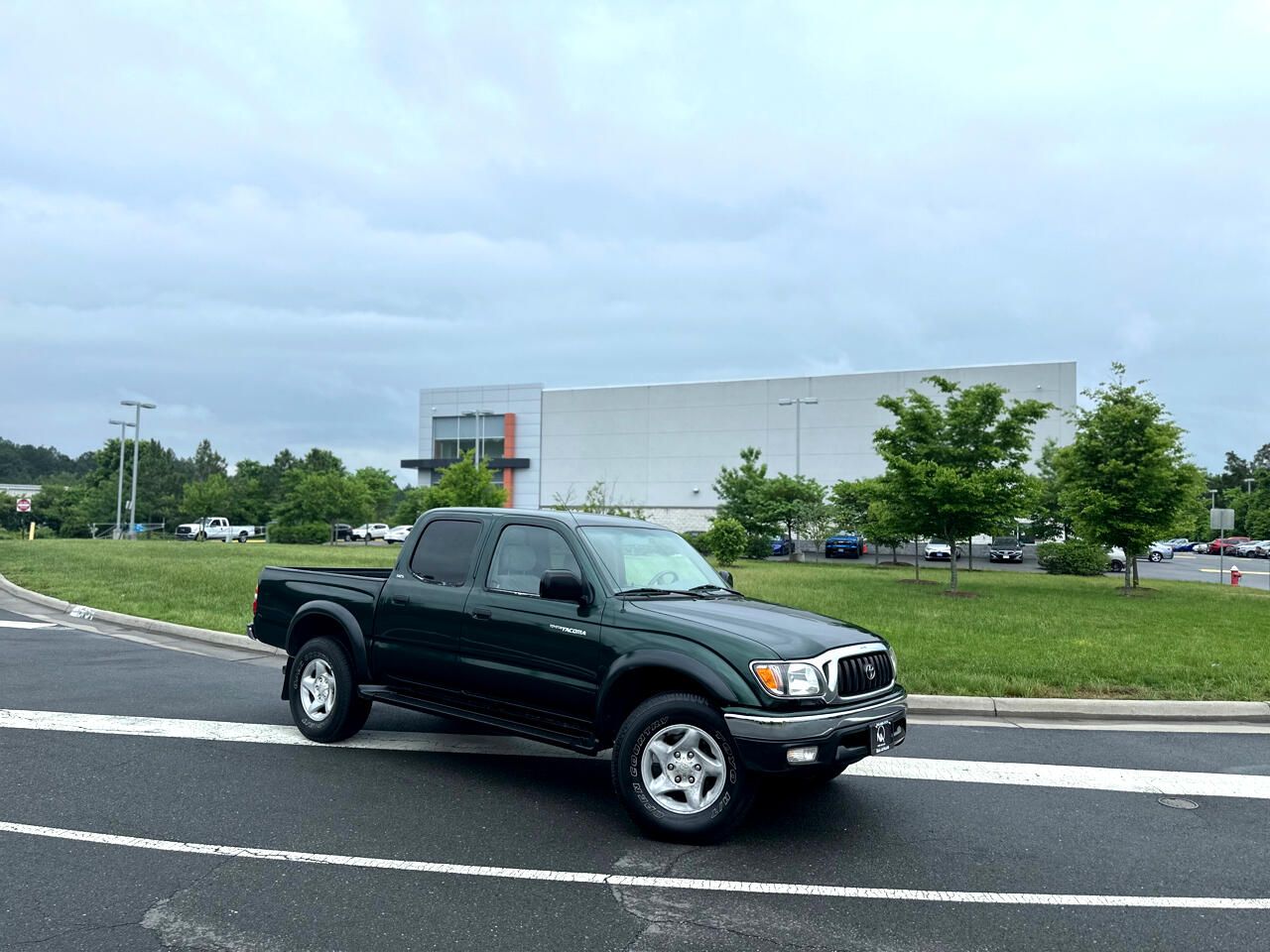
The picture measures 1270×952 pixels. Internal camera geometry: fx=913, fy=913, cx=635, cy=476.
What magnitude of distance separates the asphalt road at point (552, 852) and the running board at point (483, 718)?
1.32ft

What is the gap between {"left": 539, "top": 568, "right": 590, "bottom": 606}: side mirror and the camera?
5.31 m

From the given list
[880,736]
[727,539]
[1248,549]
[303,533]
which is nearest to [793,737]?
[880,736]

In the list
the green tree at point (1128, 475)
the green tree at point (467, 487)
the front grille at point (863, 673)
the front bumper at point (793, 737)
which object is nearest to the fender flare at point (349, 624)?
the front bumper at point (793, 737)

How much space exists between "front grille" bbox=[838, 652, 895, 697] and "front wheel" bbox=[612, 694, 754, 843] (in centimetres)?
75

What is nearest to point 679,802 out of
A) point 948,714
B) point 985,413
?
point 948,714

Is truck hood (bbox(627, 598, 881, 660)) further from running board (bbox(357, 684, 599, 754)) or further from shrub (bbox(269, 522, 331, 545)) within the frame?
shrub (bbox(269, 522, 331, 545))

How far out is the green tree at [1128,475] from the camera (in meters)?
23.3

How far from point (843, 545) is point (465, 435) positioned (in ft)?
117

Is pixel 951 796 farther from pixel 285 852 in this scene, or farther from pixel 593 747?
pixel 285 852

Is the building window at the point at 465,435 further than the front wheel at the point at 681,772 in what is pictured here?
Yes

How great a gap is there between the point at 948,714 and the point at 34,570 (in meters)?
22.3

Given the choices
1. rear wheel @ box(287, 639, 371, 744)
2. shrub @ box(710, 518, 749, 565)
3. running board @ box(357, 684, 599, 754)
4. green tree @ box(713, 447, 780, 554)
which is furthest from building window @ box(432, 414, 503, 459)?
running board @ box(357, 684, 599, 754)

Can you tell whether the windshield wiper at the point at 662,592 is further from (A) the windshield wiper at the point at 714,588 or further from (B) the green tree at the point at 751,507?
(B) the green tree at the point at 751,507

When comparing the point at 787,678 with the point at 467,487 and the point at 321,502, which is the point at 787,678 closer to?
the point at 467,487
